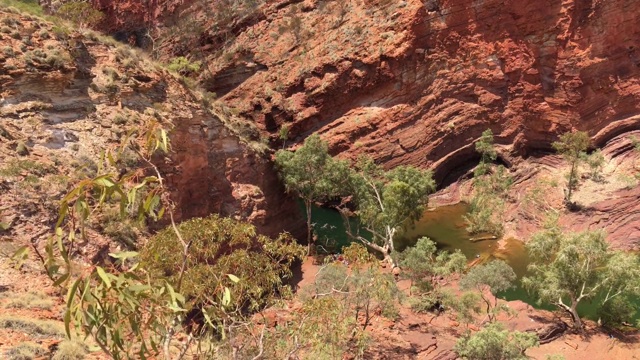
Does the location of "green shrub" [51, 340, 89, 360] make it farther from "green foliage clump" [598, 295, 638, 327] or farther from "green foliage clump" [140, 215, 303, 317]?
"green foliage clump" [598, 295, 638, 327]

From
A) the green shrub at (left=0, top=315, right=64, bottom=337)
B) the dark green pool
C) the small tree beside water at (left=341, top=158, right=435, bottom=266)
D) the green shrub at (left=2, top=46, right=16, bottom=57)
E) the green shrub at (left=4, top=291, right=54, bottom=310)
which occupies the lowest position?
the dark green pool

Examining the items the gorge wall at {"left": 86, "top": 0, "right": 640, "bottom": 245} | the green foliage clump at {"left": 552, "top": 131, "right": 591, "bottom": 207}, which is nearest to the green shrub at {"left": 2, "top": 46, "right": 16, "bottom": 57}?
the gorge wall at {"left": 86, "top": 0, "right": 640, "bottom": 245}

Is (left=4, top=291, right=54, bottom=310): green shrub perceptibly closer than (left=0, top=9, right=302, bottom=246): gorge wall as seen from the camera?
Yes

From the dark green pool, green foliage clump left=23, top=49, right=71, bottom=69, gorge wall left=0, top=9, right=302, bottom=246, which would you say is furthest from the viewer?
the dark green pool

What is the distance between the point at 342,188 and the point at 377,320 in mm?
9335

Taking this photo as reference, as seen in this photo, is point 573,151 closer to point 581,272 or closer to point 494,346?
point 581,272

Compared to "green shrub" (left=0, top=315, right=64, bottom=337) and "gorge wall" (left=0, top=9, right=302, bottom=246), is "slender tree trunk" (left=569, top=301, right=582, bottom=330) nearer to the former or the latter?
"gorge wall" (left=0, top=9, right=302, bottom=246)

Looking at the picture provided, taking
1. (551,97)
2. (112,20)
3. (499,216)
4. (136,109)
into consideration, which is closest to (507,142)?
(551,97)

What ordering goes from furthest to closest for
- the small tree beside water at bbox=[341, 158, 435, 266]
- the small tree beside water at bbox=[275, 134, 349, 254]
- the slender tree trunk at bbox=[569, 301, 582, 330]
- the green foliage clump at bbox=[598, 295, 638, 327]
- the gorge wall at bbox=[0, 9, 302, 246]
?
the small tree beside water at bbox=[275, 134, 349, 254] < the small tree beside water at bbox=[341, 158, 435, 266] < the green foliage clump at bbox=[598, 295, 638, 327] < the slender tree trunk at bbox=[569, 301, 582, 330] < the gorge wall at bbox=[0, 9, 302, 246]

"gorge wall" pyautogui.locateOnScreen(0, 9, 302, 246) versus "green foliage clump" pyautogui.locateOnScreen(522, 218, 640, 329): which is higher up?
"gorge wall" pyautogui.locateOnScreen(0, 9, 302, 246)

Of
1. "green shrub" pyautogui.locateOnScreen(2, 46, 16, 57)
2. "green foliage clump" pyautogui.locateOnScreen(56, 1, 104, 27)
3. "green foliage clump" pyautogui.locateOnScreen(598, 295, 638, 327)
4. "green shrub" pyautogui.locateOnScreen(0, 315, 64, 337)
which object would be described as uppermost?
"green foliage clump" pyautogui.locateOnScreen(56, 1, 104, 27)

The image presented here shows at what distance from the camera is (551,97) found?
29.3 meters

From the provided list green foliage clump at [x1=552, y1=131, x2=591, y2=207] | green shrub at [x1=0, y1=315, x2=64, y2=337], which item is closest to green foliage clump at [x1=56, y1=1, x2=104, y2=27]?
green shrub at [x1=0, y1=315, x2=64, y2=337]

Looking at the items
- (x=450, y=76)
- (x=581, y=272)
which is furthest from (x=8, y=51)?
(x=450, y=76)
